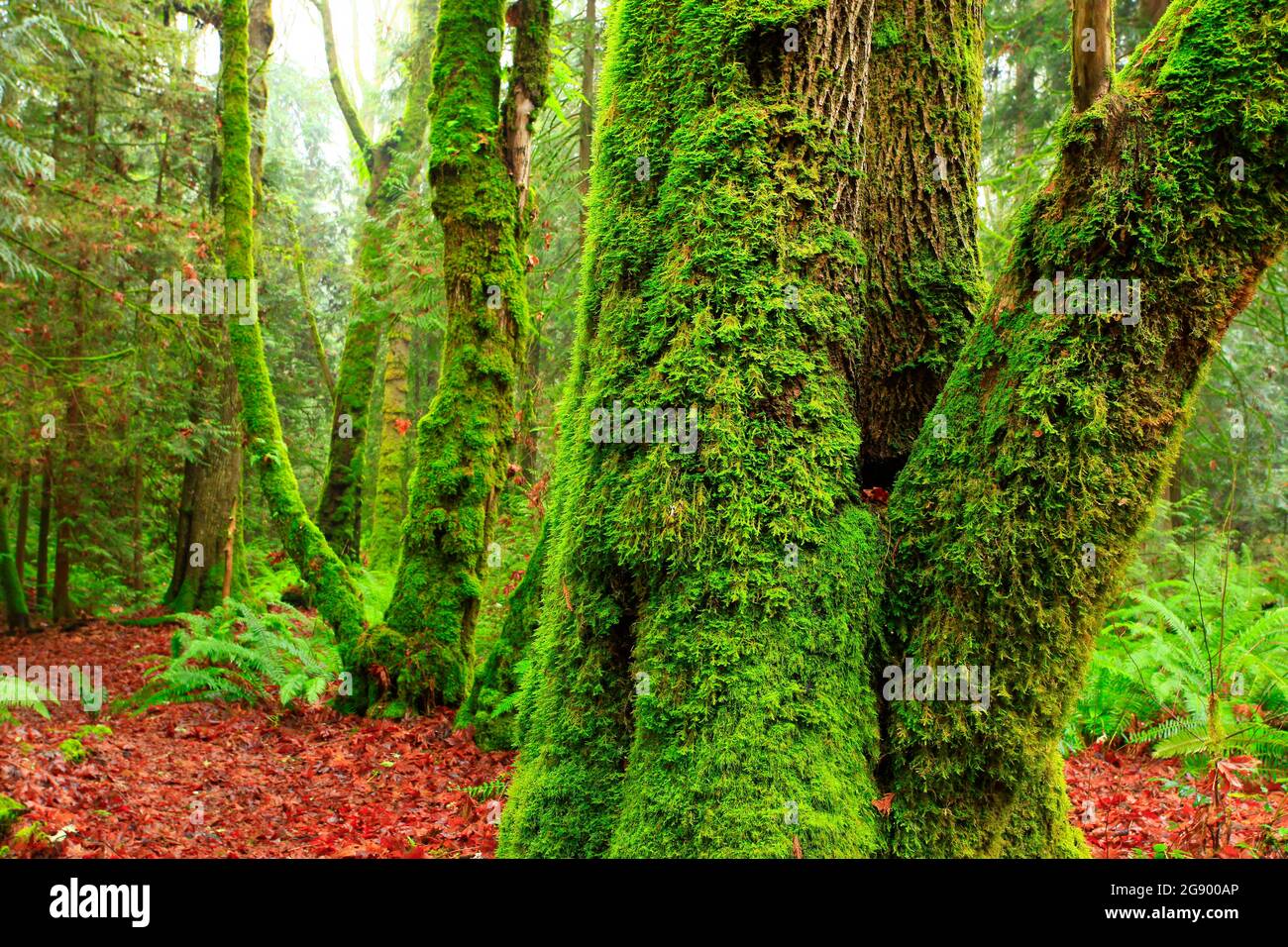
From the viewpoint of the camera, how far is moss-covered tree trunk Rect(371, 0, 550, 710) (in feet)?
22.6

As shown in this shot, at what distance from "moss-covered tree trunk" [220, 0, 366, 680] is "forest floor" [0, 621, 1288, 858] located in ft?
4.05

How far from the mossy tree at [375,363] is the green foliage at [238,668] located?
4.17 metres

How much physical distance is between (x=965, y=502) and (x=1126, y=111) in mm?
1389

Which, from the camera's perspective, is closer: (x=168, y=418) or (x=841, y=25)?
(x=841, y=25)

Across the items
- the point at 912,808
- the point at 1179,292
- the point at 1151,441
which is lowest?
the point at 912,808

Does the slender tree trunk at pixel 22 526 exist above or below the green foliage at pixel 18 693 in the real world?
above

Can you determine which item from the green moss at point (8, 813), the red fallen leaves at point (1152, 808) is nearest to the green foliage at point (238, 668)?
the green moss at point (8, 813)

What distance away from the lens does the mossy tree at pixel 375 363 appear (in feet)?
41.4

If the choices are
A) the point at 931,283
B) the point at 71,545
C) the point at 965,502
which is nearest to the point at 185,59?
the point at 71,545

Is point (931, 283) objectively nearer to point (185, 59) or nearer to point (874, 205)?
point (874, 205)

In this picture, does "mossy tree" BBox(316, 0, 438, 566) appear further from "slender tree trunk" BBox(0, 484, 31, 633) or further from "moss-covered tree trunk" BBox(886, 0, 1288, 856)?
"moss-covered tree trunk" BBox(886, 0, 1288, 856)

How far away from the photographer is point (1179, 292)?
8.51 ft

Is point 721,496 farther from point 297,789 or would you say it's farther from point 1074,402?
point 297,789

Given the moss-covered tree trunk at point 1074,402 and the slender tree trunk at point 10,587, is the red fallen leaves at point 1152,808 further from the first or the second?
the slender tree trunk at point 10,587
